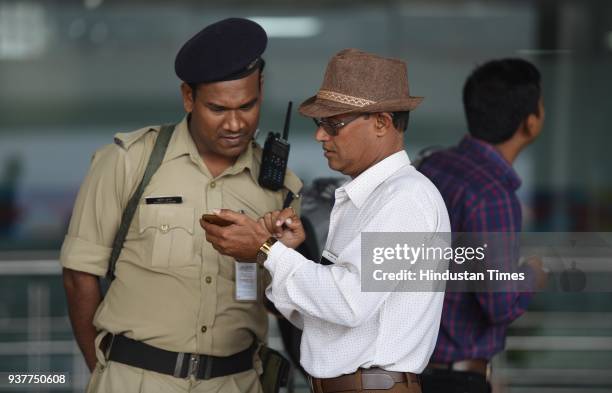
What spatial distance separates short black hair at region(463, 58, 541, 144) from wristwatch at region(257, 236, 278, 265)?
1119 millimetres

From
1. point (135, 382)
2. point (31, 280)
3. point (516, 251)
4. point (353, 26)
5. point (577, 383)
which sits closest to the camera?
point (135, 382)

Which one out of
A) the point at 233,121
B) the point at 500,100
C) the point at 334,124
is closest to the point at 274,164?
the point at 233,121

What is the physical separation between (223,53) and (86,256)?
0.68 m

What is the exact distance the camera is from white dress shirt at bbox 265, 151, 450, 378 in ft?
6.51

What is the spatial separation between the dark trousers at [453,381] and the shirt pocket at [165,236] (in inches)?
34.5

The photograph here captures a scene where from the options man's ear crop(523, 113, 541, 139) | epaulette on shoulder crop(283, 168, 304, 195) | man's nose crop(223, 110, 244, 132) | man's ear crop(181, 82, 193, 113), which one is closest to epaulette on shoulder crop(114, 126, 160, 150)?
man's ear crop(181, 82, 193, 113)

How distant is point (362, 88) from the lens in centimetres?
212

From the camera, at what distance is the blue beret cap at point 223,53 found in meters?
2.40

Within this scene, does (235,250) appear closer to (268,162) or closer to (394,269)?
(394,269)

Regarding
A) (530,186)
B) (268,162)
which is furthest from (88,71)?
(268,162)

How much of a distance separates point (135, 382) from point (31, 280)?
693cm

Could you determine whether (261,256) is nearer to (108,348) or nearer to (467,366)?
(108,348)

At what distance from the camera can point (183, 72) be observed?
2459 millimetres

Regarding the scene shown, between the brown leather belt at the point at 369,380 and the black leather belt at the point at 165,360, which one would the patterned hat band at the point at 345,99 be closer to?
the brown leather belt at the point at 369,380
